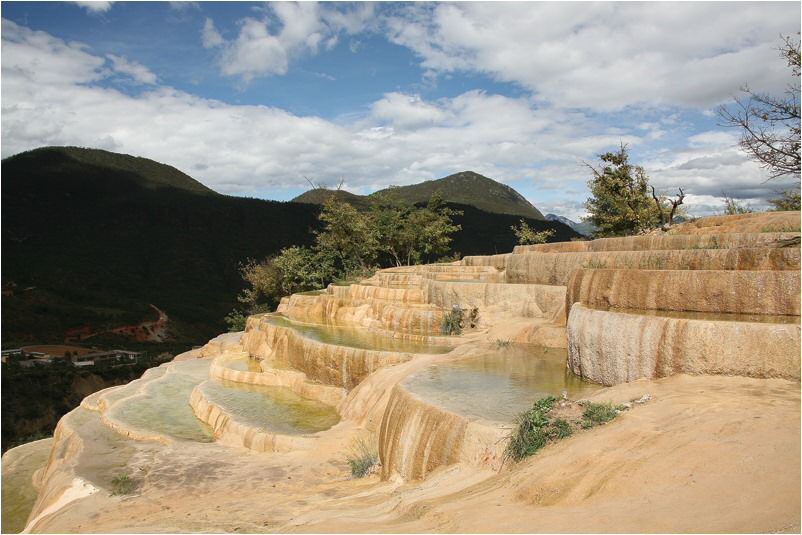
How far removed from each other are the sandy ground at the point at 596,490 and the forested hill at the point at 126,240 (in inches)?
1551

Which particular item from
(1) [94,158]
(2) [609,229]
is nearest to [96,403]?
(2) [609,229]

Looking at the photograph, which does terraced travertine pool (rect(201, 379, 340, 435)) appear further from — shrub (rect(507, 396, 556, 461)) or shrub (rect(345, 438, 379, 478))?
shrub (rect(507, 396, 556, 461))

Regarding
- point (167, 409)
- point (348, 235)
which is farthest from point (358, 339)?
point (348, 235)

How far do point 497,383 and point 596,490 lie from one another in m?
3.67

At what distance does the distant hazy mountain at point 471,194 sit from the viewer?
6850 cm

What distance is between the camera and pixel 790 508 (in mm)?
2771

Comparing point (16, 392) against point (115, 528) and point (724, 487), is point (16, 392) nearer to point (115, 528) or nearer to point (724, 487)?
point (115, 528)

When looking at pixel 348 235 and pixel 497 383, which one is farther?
pixel 348 235

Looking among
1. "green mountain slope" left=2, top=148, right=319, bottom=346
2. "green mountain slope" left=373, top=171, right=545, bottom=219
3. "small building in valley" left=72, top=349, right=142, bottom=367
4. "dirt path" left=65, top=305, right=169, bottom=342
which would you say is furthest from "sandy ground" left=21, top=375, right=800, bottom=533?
"green mountain slope" left=373, top=171, right=545, bottom=219

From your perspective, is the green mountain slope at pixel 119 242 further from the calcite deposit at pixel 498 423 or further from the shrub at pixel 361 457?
the shrub at pixel 361 457

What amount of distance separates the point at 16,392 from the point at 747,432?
3003cm

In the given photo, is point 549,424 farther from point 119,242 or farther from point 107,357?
point 119,242

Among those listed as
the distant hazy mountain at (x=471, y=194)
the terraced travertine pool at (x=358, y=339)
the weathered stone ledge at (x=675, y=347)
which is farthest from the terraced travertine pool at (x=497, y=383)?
the distant hazy mountain at (x=471, y=194)

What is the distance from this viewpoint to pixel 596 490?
3750 millimetres
